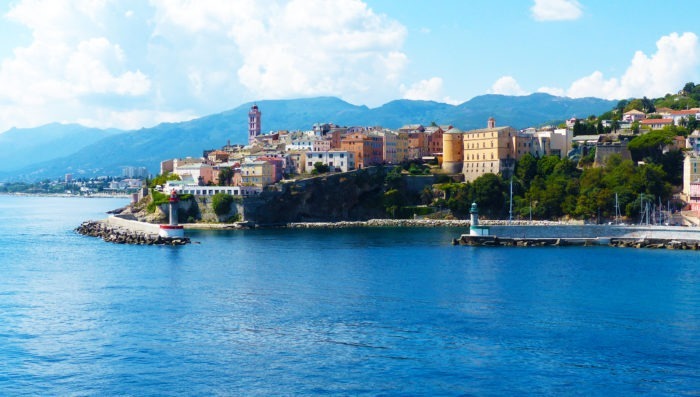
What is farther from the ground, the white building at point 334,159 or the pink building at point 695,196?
the white building at point 334,159

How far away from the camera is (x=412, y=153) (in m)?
79.2

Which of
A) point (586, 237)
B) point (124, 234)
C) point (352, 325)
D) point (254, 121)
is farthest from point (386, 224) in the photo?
point (254, 121)

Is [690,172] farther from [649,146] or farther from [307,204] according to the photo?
[307,204]

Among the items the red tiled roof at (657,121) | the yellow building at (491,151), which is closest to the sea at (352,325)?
the yellow building at (491,151)

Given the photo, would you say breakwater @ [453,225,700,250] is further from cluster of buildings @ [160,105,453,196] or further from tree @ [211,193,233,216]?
cluster of buildings @ [160,105,453,196]

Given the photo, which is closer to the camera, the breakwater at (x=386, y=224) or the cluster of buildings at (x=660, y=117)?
the breakwater at (x=386, y=224)

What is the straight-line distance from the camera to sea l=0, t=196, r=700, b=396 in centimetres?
1839

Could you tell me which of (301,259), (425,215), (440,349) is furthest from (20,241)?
(440,349)

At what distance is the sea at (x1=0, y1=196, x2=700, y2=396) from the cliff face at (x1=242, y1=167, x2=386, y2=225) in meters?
23.9

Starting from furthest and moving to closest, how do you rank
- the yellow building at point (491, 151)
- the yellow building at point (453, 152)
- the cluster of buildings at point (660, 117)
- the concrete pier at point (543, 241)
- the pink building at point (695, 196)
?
the cluster of buildings at point (660, 117)
the yellow building at point (453, 152)
the yellow building at point (491, 151)
the pink building at point (695, 196)
the concrete pier at point (543, 241)

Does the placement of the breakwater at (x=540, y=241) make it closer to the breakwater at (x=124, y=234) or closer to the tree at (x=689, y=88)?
the breakwater at (x=124, y=234)

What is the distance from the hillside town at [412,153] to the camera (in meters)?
67.2

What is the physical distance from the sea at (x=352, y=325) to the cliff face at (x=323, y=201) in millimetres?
23880

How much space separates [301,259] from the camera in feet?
132
